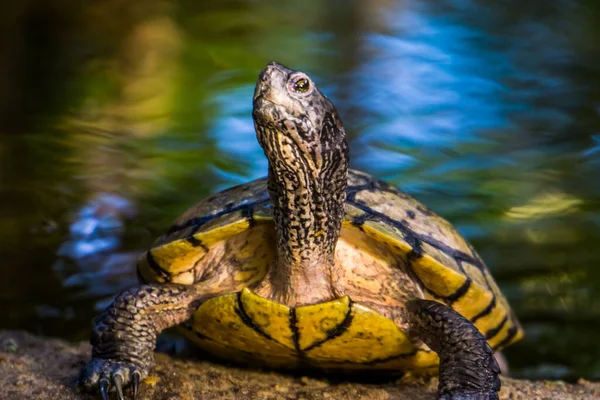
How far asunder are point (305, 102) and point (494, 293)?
1275mm

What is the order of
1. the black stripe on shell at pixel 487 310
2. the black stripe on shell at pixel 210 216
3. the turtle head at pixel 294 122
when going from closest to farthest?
the turtle head at pixel 294 122
the black stripe on shell at pixel 210 216
the black stripe on shell at pixel 487 310

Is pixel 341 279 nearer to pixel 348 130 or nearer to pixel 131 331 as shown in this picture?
pixel 131 331

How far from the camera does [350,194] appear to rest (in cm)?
239

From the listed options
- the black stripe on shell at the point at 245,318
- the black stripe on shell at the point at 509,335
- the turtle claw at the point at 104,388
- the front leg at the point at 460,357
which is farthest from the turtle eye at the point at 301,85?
the black stripe on shell at the point at 509,335

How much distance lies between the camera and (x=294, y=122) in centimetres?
180

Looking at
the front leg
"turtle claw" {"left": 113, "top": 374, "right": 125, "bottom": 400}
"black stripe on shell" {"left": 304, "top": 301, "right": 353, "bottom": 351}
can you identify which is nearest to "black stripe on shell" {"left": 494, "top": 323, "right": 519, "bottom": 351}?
the front leg

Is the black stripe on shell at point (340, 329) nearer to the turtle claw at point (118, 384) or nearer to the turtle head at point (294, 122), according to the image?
the turtle head at point (294, 122)

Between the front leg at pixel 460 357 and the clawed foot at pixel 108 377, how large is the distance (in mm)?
1028

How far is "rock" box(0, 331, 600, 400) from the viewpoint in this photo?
2029 mm

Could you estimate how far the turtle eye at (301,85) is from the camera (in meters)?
1.80

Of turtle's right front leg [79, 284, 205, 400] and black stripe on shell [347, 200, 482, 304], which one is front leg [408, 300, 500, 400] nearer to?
black stripe on shell [347, 200, 482, 304]

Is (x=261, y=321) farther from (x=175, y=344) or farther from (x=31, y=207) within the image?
(x=31, y=207)

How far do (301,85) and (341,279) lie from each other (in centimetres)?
80

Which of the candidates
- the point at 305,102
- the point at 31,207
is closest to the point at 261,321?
the point at 305,102
